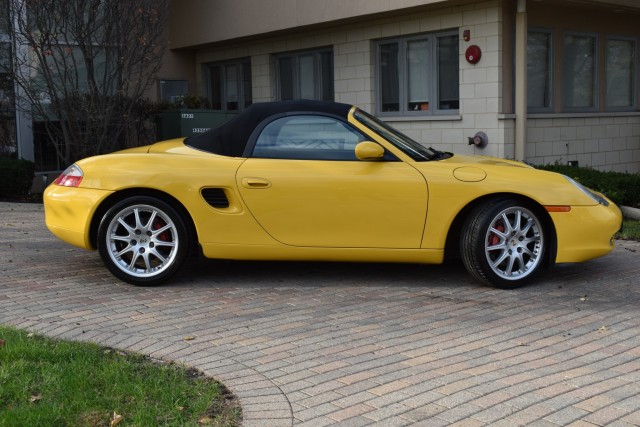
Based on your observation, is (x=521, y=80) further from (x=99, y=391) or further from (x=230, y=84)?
(x=99, y=391)

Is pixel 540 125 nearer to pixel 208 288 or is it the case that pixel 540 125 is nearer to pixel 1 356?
pixel 208 288

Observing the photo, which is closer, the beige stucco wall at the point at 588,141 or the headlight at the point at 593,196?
the headlight at the point at 593,196

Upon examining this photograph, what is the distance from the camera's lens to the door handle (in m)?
6.16

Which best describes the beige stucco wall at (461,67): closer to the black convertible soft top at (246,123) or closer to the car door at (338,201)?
the black convertible soft top at (246,123)

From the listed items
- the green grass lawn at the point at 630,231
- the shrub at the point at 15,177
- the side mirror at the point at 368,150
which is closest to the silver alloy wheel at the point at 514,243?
the side mirror at the point at 368,150

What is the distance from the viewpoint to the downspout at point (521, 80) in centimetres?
1123

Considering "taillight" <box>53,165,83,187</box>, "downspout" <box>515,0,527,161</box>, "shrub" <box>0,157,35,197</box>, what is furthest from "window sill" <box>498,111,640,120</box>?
"shrub" <box>0,157,35,197</box>

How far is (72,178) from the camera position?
6391mm

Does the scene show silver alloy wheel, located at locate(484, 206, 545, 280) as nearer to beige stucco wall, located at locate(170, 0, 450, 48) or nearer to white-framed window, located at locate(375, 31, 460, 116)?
beige stucco wall, located at locate(170, 0, 450, 48)

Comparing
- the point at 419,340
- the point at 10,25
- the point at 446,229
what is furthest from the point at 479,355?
the point at 10,25

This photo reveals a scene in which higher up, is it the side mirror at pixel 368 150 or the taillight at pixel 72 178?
the side mirror at pixel 368 150

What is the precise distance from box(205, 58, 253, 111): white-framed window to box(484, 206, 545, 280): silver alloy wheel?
11.0 m

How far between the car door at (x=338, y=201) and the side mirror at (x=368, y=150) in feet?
0.40

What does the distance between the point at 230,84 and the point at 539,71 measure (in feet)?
23.4
